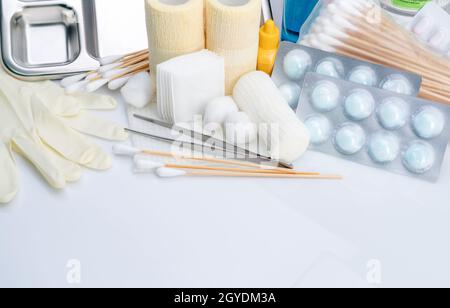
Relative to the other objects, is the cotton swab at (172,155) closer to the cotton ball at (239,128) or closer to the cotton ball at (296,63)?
the cotton ball at (239,128)

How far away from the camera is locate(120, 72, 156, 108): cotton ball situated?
4.37 ft

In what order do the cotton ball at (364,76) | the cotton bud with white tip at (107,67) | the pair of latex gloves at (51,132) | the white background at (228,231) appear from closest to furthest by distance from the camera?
1. the white background at (228,231)
2. the pair of latex gloves at (51,132)
3. the cotton ball at (364,76)
4. the cotton bud with white tip at (107,67)

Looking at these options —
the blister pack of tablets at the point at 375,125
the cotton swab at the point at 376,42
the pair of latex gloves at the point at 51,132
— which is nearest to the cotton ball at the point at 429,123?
the blister pack of tablets at the point at 375,125

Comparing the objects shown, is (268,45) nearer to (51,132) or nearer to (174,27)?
(174,27)

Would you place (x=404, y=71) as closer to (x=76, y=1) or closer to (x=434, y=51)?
(x=434, y=51)

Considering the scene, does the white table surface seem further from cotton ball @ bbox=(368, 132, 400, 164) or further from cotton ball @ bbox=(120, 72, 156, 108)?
cotton ball @ bbox=(120, 72, 156, 108)

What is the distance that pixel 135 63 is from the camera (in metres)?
1.42

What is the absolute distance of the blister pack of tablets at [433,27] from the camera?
1.32 meters

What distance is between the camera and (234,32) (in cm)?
124

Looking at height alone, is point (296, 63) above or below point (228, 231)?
above

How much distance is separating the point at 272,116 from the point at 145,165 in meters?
→ 0.27

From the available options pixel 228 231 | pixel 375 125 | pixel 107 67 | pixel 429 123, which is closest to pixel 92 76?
pixel 107 67

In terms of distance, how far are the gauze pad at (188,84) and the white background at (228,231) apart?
0.16 meters

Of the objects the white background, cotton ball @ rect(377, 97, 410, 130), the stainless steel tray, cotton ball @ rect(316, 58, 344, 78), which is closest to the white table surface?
the white background
